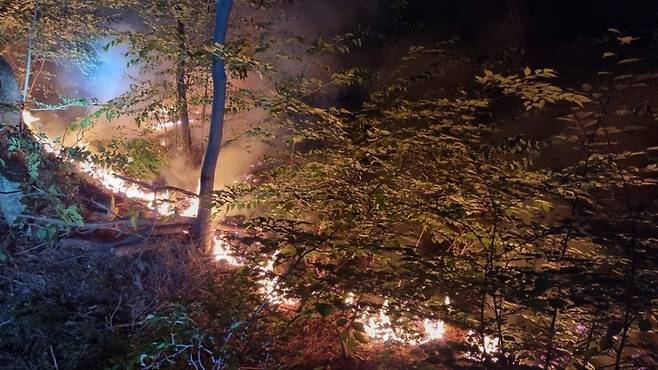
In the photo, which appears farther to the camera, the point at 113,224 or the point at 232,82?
the point at 232,82

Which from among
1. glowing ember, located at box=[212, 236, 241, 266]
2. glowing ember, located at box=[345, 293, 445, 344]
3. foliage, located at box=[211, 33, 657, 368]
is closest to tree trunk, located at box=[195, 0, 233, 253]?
glowing ember, located at box=[212, 236, 241, 266]

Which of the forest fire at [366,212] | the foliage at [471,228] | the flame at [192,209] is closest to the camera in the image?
the foliage at [471,228]

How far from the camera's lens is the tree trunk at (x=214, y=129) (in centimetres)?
633

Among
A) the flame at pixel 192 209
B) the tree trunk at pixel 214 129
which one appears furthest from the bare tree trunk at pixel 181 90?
the flame at pixel 192 209

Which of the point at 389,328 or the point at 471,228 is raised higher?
the point at 471,228

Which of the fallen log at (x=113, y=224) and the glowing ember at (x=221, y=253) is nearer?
the fallen log at (x=113, y=224)

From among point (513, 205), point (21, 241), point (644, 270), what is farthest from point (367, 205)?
point (21, 241)

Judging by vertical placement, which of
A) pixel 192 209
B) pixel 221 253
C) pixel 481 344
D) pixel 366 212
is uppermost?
pixel 366 212

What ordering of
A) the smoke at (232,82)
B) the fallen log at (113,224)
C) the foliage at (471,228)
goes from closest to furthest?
the foliage at (471,228)
the fallen log at (113,224)
the smoke at (232,82)

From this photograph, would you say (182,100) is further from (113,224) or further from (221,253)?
(221,253)

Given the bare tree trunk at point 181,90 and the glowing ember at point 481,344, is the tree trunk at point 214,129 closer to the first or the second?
the bare tree trunk at point 181,90

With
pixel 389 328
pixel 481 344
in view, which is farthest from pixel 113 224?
pixel 481 344

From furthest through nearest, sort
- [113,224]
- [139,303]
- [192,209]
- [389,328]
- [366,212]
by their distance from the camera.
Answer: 1. [192,209]
2. [113,224]
3. [139,303]
4. [389,328]
5. [366,212]

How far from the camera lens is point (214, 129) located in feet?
22.0
